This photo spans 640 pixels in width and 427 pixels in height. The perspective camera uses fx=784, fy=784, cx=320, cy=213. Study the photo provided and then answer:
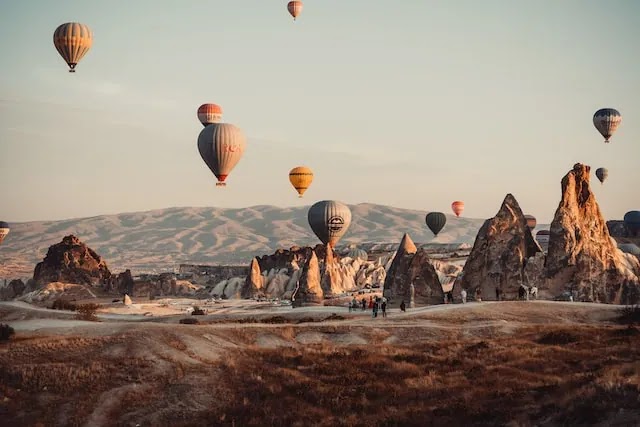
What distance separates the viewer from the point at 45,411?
31891 millimetres

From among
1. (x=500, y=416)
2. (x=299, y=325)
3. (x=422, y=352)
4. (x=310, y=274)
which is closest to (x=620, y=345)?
(x=422, y=352)

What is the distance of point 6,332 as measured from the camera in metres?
41.0

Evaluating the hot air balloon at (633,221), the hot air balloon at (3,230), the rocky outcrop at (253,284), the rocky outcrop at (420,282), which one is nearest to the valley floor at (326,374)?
the rocky outcrop at (420,282)

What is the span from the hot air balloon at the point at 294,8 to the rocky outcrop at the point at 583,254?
183 feet

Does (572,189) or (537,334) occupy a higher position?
(572,189)

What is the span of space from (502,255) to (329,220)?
171 ft

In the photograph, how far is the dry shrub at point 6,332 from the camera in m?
40.3

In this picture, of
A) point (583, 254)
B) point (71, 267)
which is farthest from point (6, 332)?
point (71, 267)

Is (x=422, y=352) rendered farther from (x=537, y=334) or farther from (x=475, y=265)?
(x=475, y=265)

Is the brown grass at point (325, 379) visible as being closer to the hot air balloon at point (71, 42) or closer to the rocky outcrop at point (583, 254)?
the rocky outcrop at point (583, 254)

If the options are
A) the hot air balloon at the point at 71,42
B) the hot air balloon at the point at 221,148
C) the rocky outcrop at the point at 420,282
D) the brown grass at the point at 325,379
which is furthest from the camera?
the hot air balloon at the point at 221,148

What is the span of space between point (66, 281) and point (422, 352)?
82792 mm

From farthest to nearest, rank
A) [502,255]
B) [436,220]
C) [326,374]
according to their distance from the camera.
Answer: [436,220]
[502,255]
[326,374]

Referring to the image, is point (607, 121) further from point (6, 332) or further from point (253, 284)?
point (6, 332)
